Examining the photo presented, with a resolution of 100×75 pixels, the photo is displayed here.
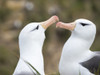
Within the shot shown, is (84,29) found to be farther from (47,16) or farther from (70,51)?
(47,16)

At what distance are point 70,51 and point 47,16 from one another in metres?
7.64

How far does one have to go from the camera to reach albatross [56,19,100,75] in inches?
217

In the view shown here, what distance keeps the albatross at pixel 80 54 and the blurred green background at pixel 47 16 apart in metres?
6.38

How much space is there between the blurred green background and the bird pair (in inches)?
246

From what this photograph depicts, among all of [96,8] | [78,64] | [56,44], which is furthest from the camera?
[96,8]

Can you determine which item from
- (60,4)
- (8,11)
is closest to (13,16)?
(8,11)

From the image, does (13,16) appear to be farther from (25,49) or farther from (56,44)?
(25,49)

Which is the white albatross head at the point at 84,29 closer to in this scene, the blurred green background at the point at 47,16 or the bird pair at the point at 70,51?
the bird pair at the point at 70,51

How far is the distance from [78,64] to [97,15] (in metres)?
8.37

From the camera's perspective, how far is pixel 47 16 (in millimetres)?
13211

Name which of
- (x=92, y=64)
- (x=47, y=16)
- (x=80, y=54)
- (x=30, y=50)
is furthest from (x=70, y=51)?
(x=47, y=16)

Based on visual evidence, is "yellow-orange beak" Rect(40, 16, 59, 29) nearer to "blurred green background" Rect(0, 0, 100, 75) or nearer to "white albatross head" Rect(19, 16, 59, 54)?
"white albatross head" Rect(19, 16, 59, 54)

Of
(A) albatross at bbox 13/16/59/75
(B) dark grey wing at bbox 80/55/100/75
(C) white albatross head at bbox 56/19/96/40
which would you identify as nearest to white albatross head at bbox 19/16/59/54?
(A) albatross at bbox 13/16/59/75

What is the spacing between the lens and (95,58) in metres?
5.59
